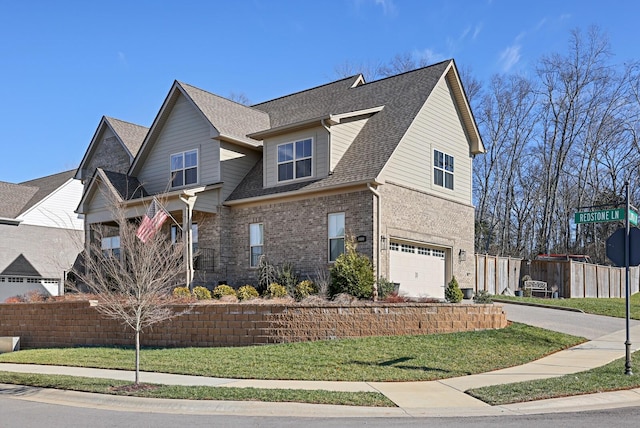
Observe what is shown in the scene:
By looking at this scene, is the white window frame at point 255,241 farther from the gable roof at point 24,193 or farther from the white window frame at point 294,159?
the gable roof at point 24,193

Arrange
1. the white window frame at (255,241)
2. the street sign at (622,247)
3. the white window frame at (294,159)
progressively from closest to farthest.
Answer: the street sign at (622,247) → the white window frame at (294,159) → the white window frame at (255,241)

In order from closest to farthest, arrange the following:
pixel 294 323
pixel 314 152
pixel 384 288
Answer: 1. pixel 294 323
2. pixel 384 288
3. pixel 314 152

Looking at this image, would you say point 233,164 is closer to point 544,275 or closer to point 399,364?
point 399,364

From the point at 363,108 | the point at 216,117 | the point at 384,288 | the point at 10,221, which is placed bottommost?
the point at 384,288

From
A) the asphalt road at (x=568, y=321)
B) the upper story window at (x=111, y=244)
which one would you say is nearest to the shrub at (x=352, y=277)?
the asphalt road at (x=568, y=321)

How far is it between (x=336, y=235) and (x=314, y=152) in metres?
3.31

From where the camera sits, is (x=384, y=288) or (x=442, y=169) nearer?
(x=384, y=288)

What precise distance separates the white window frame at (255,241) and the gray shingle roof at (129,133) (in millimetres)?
9314

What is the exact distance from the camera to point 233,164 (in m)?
24.8

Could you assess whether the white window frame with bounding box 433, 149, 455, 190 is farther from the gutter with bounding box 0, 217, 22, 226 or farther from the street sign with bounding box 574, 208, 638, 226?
the gutter with bounding box 0, 217, 22, 226

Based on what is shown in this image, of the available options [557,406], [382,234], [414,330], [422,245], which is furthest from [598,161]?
[557,406]

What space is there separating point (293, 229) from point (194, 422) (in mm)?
13309

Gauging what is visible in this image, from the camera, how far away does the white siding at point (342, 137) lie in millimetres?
22016

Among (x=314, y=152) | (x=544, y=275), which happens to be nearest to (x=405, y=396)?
(x=314, y=152)
